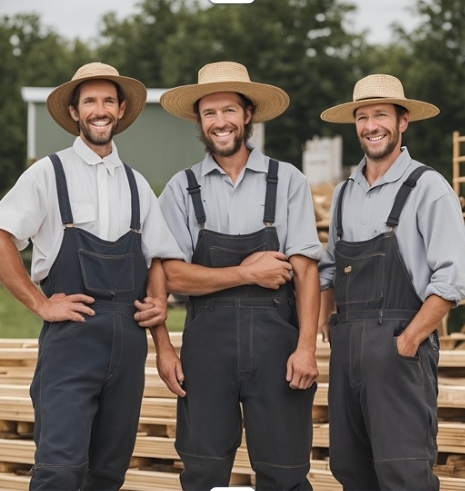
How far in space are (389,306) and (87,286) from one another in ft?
4.16

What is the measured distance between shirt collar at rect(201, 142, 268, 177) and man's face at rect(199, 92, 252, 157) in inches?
1.8

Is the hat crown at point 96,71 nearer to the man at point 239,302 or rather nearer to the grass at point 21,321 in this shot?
the man at point 239,302

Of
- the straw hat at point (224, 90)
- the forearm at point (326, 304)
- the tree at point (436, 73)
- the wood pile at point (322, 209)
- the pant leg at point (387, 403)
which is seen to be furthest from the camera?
the tree at point (436, 73)

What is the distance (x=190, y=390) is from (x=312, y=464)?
1.16 m

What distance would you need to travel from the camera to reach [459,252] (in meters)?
3.91

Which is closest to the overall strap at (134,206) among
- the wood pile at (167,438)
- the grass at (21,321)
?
the wood pile at (167,438)

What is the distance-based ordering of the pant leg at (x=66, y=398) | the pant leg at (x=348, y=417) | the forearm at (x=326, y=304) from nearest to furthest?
the pant leg at (x=66, y=398) → the pant leg at (x=348, y=417) → the forearm at (x=326, y=304)

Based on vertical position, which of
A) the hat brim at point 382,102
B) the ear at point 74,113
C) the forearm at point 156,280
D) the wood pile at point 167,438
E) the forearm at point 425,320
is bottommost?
the wood pile at point 167,438

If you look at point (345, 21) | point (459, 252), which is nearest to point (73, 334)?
point (459, 252)

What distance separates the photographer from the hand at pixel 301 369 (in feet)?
13.3

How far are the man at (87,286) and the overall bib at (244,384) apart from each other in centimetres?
23

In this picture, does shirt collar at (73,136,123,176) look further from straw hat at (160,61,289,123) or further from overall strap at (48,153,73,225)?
straw hat at (160,61,289,123)

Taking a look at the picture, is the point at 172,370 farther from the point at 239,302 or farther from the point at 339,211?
the point at 339,211

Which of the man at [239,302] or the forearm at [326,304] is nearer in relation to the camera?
the man at [239,302]
